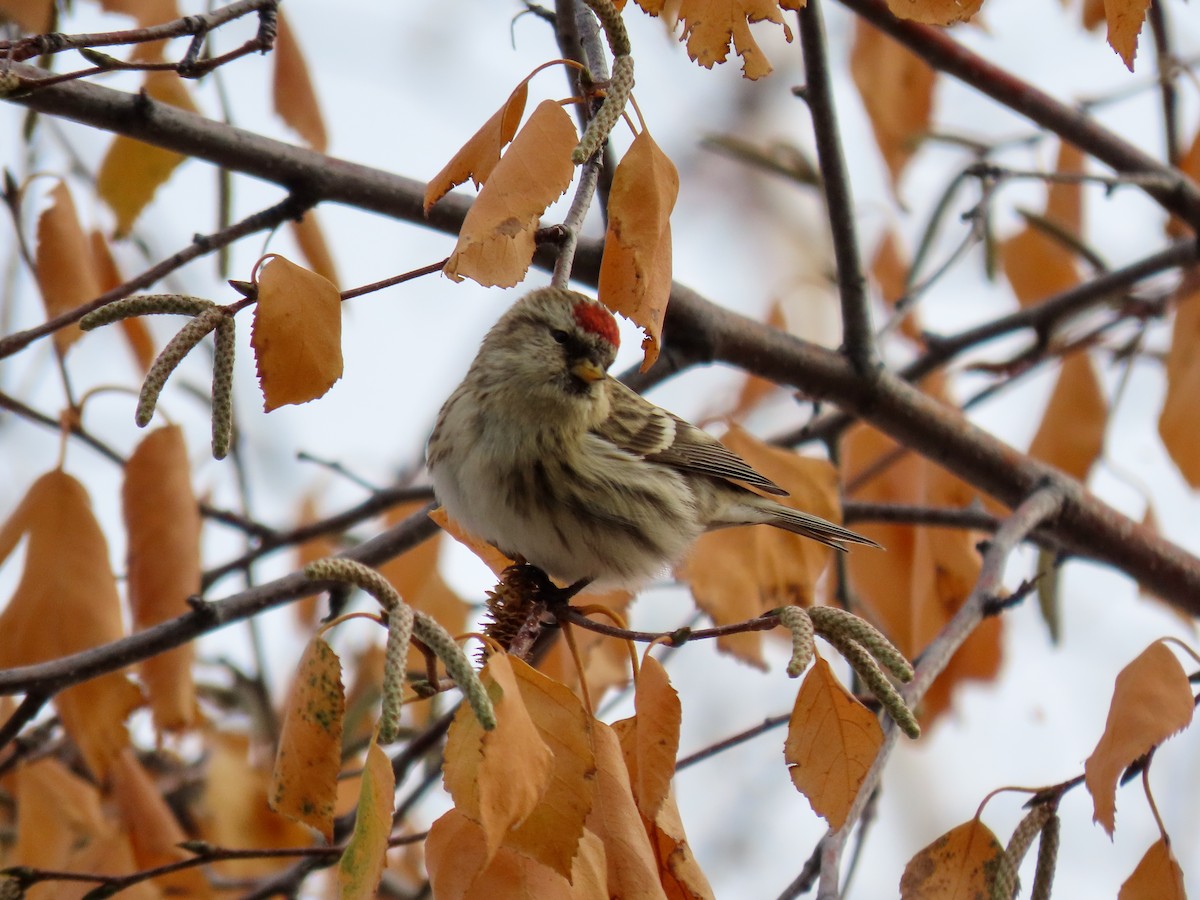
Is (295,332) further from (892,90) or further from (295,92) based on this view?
(892,90)

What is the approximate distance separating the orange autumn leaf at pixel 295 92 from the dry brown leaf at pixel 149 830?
120cm

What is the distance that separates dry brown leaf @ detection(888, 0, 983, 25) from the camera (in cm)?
143

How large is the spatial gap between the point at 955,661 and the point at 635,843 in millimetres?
1816

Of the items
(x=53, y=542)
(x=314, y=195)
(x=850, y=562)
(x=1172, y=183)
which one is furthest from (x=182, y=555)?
(x=1172, y=183)

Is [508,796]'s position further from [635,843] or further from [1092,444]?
[1092,444]

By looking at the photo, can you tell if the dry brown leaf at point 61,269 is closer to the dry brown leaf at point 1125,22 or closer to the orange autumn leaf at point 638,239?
the orange autumn leaf at point 638,239

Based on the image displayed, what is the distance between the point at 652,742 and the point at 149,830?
135 cm

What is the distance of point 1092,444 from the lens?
2.89m

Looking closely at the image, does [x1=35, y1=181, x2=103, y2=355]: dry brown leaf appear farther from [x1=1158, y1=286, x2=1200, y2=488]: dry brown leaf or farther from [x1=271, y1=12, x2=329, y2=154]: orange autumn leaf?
[x1=1158, y1=286, x2=1200, y2=488]: dry brown leaf

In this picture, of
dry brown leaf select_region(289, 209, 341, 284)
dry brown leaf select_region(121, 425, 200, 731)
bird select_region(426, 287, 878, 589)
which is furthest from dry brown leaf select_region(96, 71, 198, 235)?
bird select_region(426, 287, 878, 589)

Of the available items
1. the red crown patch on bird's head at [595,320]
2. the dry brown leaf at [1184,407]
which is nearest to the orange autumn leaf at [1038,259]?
the dry brown leaf at [1184,407]

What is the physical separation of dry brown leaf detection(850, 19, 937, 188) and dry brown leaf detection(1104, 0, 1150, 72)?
1.42 metres

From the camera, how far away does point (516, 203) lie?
137 centimetres

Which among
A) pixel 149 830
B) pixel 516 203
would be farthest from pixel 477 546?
pixel 516 203
